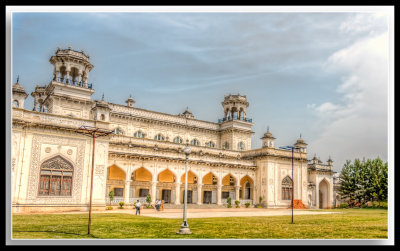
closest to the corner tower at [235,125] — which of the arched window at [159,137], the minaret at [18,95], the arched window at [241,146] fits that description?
the arched window at [241,146]

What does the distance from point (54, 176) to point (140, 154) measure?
906 cm

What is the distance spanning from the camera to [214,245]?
1315 centimetres

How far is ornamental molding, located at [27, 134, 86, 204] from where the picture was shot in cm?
2605

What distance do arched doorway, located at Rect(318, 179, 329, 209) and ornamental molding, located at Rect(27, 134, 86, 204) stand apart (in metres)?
35.2

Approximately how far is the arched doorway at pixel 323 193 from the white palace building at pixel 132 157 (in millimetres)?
140

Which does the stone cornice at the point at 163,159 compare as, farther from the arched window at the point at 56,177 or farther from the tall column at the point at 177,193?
the arched window at the point at 56,177

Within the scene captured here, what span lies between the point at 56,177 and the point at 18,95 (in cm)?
648

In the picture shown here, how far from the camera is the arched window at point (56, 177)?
26.7 metres

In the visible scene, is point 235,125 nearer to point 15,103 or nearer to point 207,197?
point 207,197

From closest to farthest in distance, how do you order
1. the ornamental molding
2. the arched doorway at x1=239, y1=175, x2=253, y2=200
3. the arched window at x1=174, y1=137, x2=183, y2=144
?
the ornamental molding
the arched window at x1=174, y1=137, x2=183, y2=144
the arched doorway at x1=239, y1=175, x2=253, y2=200

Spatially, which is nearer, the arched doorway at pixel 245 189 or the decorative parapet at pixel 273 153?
the decorative parapet at pixel 273 153

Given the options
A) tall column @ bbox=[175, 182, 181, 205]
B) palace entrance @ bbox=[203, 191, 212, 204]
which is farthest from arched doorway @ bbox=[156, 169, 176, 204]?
palace entrance @ bbox=[203, 191, 212, 204]

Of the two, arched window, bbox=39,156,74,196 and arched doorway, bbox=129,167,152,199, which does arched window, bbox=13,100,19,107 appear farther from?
arched doorway, bbox=129,167,152,199
